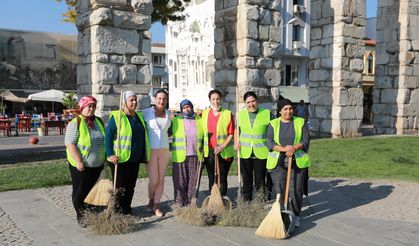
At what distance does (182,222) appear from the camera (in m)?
5.96

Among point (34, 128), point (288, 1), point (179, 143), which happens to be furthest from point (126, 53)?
point (288, 1)

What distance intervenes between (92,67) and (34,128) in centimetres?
1823

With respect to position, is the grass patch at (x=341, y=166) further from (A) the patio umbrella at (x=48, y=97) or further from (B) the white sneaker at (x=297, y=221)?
(A) the patio umbrella at (x=48, y=97)

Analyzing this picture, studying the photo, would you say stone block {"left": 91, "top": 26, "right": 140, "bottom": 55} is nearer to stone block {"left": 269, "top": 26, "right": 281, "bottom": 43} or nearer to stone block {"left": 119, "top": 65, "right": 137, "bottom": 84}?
stone block {"left": 119, "top": 65, "right": 137, "bottom": 84}

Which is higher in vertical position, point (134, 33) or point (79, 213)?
point (134, 33)

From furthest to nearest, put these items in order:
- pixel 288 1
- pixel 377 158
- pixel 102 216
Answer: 1. pixel 288 1
2. pixel 377 158
3. pixel 102 216

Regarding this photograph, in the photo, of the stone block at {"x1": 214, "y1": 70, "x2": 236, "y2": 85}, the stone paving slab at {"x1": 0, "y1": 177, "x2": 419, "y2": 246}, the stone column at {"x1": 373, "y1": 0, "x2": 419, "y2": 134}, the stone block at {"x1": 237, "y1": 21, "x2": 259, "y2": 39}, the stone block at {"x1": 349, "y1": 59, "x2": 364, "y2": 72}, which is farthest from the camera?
the stone column at {"x1": 373, "y1": 0, "x2": 419, "y2": 134}

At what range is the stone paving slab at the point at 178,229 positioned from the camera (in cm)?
521

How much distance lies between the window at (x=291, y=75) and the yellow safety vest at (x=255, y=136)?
3205 cm

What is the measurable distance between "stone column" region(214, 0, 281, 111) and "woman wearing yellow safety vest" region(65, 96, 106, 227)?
6.96m

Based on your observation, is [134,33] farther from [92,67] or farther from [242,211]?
[242,211]

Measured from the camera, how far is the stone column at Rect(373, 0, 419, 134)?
58.1ft

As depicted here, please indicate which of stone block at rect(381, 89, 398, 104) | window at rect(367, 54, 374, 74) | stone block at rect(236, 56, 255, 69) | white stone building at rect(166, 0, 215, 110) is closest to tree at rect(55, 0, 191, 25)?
stone block at rect(236, 56, 255, 69)

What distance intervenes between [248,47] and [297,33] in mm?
27086
